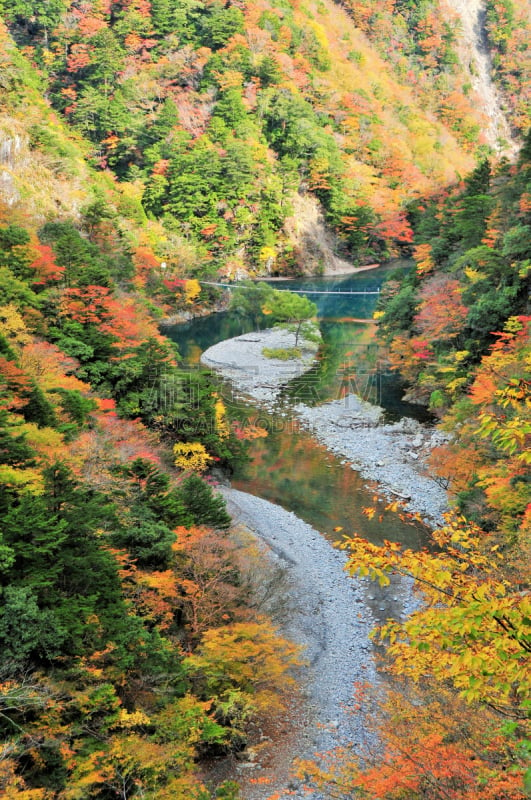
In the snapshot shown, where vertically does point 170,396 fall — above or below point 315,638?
above

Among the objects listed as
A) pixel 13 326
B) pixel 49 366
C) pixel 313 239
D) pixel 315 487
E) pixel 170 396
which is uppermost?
pixel 313 239

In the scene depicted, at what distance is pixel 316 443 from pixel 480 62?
302 feet

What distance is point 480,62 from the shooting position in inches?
3499

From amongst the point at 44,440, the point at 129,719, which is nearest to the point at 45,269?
the point at 44,440

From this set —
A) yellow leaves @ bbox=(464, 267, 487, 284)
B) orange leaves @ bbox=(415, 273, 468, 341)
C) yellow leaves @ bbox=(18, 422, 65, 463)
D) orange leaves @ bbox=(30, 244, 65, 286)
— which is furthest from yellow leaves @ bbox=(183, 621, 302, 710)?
yellow leaves @ bbox=(464, 267, 487, 284)

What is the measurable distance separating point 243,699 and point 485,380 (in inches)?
432

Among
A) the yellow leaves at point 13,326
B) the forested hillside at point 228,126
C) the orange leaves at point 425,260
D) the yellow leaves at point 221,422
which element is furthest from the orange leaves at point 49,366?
the forested hillside at point 228,126

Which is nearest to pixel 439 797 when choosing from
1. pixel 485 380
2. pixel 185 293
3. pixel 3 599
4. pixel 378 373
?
pixel 3 599

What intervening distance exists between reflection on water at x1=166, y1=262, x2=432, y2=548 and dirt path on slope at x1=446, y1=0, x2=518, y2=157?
6222cm

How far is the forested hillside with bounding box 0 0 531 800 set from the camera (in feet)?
21.8

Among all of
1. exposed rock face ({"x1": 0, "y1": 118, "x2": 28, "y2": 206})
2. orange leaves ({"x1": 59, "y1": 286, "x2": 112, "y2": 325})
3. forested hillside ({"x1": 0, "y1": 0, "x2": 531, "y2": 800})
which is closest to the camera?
forested hillside ({"x1": 0, "y1": 0, "x2": 531, "y2": 800})

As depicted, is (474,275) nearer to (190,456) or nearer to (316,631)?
(190,456)

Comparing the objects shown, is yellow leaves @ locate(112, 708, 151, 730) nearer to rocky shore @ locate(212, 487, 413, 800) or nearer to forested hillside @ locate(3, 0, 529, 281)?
rocky shore @ locate(212, 487, 413, 800)

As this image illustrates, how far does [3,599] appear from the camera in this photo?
22.9 feet
